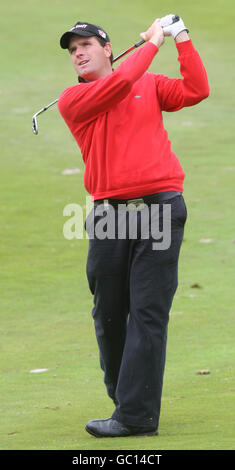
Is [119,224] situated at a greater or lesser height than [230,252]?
greater

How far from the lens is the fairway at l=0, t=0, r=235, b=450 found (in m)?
4.36

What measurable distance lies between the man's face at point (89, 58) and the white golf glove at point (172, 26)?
0.30 meters

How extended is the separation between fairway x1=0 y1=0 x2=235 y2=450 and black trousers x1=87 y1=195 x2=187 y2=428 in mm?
153

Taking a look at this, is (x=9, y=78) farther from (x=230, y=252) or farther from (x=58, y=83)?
(x=230, y=252)

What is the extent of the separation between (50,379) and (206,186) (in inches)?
232

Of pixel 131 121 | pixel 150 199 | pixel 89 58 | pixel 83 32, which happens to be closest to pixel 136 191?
pixel 150 199

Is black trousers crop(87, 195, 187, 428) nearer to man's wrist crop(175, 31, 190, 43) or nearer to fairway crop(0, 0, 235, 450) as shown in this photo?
fairway crop(0, 0, 235, 450)

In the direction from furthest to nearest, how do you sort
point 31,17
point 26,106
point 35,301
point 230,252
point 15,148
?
point 31,17, point 26,106, point 15,148, point 230,252, point 35,301

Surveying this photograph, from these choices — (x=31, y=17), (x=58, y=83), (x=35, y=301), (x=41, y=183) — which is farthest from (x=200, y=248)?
(x=31, y=17)

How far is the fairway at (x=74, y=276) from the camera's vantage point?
171 inches

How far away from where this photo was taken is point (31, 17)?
20.2 metres

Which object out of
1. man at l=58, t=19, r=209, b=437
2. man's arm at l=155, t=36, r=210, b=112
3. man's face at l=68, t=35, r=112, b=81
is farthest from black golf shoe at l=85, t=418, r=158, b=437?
man's face at l=68, t=35, r=112, b=81

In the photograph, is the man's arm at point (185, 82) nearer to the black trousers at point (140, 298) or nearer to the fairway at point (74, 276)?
the black trousers at point (140, 298)

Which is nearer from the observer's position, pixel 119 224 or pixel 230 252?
pixel 119 224
